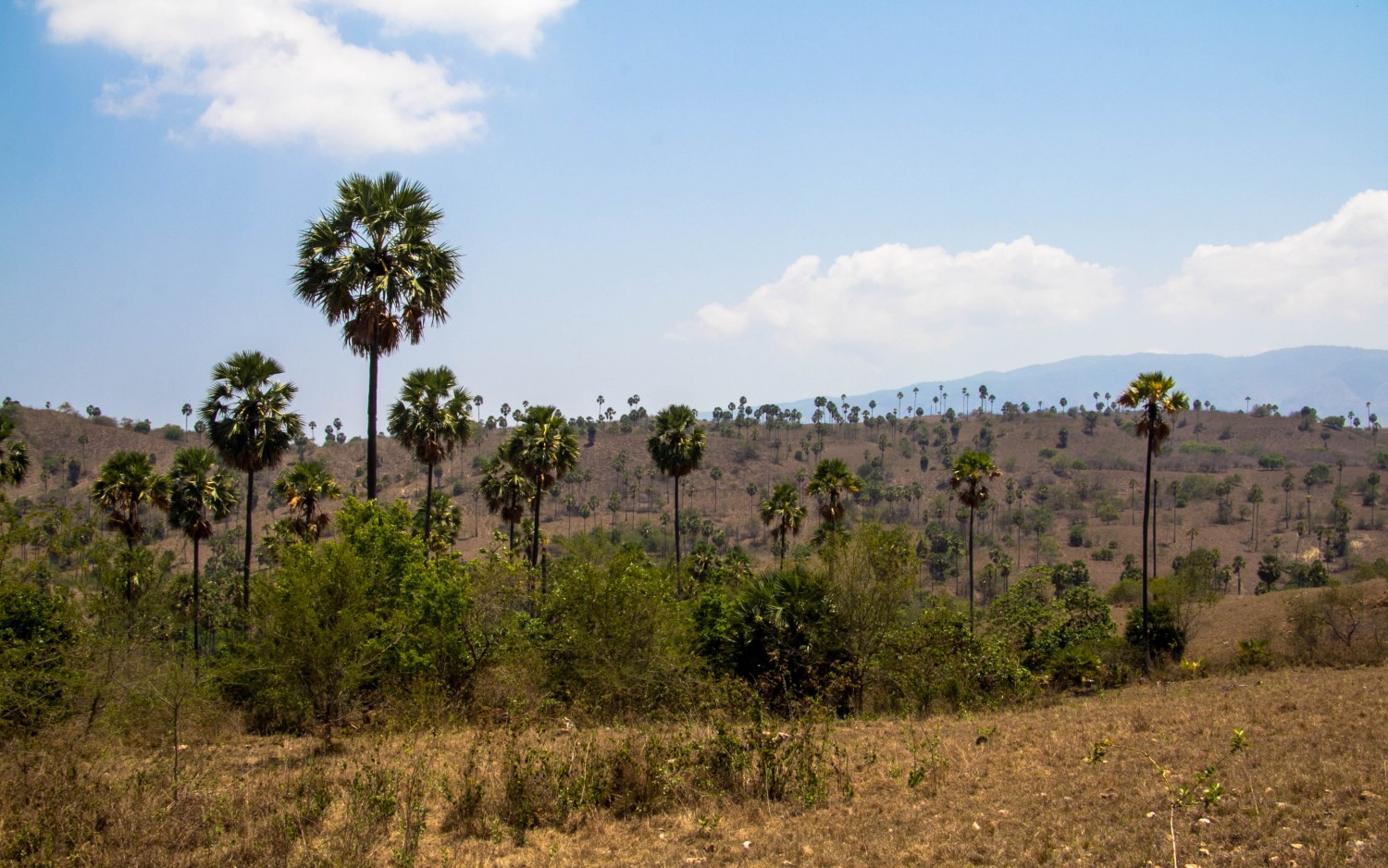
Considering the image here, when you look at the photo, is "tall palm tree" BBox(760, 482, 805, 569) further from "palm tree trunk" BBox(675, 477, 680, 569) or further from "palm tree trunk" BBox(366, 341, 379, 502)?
"palm tree trunk" BBox(366, 341, 379, 502)

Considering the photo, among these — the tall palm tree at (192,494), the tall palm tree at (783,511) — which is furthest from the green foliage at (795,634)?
the tall palm tree at (192,494)

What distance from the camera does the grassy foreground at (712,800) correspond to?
10039 mm

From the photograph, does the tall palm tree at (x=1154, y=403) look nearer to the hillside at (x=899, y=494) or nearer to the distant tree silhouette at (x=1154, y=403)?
the distant tree silhouette at (x=1154, y=403)

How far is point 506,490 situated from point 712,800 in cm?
3315

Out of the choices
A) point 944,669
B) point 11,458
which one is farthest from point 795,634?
point 11,458

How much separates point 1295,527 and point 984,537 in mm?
45787

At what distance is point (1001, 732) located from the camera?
1761 centimetres

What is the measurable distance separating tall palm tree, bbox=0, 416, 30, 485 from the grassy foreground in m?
16.9

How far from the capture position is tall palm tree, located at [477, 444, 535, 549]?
43844 millimetres

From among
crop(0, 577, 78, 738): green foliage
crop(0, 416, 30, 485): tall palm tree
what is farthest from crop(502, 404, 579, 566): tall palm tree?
crop(0, 577, 78, 738): green foliage

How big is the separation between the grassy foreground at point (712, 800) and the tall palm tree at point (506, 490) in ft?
90.9

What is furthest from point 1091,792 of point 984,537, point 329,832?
point 984,537

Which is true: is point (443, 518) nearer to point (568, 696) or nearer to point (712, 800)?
point (568, 696)

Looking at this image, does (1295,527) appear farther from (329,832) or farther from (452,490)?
(329,832)
